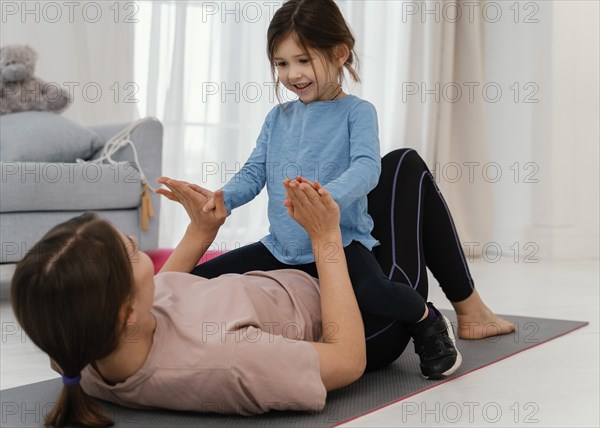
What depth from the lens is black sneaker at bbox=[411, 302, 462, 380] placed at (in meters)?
1.50

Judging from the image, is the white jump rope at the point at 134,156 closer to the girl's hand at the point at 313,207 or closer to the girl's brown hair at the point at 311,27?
the girl's brown hair at the point at 311,27

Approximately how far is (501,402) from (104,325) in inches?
28.8

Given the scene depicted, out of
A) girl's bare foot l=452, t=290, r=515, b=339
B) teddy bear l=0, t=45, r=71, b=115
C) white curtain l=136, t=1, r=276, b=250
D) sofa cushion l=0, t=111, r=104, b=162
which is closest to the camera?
girl's bare foot l=452, t=290, r=515, b=339

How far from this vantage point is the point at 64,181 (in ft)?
8.16

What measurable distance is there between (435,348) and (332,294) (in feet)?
0.97

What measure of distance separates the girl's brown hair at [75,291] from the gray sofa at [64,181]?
1.39m

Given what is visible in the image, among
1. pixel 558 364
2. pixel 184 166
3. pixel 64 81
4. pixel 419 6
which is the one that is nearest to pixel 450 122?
pixel 419 6

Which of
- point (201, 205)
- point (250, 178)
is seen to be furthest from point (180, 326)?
point (250, 178)

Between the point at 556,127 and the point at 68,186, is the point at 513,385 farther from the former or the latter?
the point at 556,127

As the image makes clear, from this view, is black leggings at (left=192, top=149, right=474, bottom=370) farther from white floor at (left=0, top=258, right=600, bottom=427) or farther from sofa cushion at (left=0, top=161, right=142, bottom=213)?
sofa cushion at (left=0, top=161, right=142, bottom=213)

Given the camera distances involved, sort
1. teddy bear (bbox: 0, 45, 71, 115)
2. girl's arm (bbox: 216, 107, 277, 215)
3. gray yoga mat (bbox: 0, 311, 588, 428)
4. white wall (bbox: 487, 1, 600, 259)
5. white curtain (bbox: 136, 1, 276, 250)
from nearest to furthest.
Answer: gray yoga mat (bbox: 0, 311, 588, 428), girl's arm (bbox: 216, 107, 277, 215), teddy bear (bbox: 0, 45, 71, 115), white curtain (bbox: 136, 1, 276, 250), white wall (bbox: 487, 1, 600, 259)

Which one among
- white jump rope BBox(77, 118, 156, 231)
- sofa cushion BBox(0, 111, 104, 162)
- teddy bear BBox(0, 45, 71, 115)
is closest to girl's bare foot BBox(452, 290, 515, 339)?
white jump rope BBox(77, 118, 156, 231)

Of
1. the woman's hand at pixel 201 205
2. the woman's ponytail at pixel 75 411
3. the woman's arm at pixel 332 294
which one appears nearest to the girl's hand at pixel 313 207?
the woman's arm at pixel 332 294

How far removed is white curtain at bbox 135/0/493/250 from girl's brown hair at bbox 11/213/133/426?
8.64 ft
